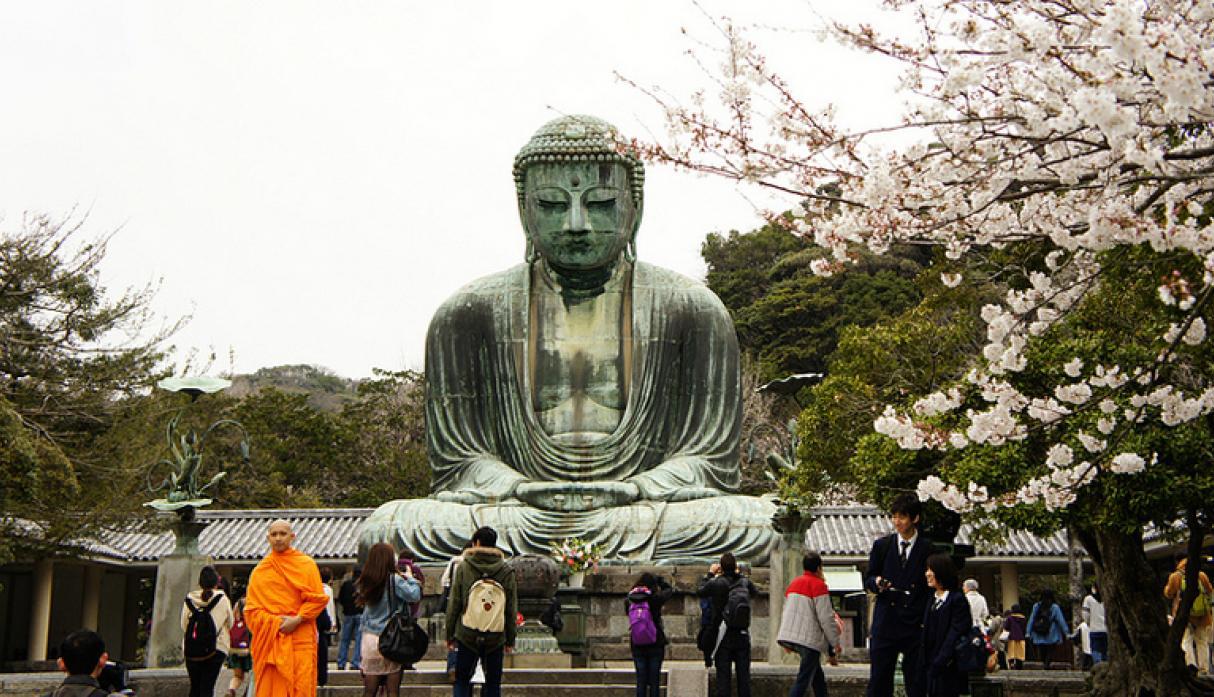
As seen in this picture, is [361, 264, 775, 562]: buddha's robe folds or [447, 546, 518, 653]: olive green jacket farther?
[361, 264, 775, 562]: buddha's robe folds

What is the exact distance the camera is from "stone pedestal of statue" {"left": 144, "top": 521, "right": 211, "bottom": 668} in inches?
576

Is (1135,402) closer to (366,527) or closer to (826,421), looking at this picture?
(826,421)

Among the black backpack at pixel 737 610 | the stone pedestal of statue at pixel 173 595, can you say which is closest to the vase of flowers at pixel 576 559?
the black backpack at pixel 737 610

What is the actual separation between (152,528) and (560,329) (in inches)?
371

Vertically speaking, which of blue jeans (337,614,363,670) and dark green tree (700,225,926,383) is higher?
dark green tree (700,225,926,383)

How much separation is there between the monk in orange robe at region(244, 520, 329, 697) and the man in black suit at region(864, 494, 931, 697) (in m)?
2.99

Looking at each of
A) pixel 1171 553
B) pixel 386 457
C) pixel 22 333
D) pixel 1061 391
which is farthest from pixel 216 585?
pixel 386 457

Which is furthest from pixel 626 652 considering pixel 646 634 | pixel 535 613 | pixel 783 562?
pixel 646 634

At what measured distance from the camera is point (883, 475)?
10.7 meters

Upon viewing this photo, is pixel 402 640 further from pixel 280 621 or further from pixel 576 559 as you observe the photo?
pixel 576 559

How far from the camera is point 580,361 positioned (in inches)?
626

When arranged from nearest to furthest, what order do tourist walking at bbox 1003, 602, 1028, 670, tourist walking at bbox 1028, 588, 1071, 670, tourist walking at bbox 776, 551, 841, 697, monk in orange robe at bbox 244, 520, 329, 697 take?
monk in orange robe at bbox 244, 520, 329, 697 → tourist walking at bbox 776, 551, 841, 697 → tourist walking at bbox 1028, 588, 1071, 670 → tourist walking at bbox 1003, 602, 1028, 670

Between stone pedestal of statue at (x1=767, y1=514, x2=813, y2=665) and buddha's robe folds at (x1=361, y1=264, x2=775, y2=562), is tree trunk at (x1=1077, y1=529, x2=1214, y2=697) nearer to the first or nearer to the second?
stone pedestal of statue at (x1=767, y1=514, x2=813, y2=665)

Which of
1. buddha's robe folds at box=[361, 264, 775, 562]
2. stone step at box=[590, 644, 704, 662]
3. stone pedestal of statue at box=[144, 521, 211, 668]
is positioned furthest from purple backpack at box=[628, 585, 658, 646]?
stone pedestal of statue at box=[144, 521, 211, 668]
